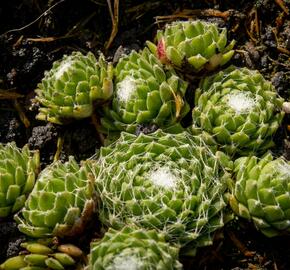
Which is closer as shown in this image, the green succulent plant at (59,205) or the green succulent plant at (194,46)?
the green succulent plant at (59,205)

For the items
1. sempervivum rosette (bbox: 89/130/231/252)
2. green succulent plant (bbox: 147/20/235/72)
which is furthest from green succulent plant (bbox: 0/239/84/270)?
green succulent plant (bbox: 147/20/235/72)

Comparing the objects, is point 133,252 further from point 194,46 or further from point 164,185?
point 194,46

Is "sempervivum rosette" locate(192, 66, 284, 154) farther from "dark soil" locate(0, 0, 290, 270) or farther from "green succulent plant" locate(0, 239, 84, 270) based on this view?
"green succulent plant" locate(0, 239, 84, 270)

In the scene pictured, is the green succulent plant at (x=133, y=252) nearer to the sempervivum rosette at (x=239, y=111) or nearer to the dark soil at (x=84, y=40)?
the sempervivum rosette at (x=239, y=111)

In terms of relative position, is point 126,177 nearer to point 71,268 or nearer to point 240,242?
point 71,268

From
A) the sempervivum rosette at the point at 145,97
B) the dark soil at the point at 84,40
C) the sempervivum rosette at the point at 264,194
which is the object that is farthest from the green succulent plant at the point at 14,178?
the sempervivum rosette at the point at 264,194

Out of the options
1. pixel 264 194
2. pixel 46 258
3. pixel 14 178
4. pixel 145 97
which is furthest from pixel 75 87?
pixel 264 194
